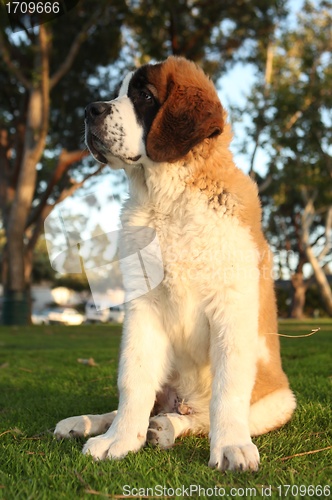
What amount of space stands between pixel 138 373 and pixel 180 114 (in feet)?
4.09

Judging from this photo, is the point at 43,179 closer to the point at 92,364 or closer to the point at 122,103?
the point at 92,364

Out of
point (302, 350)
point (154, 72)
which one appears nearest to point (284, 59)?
point (302, 350)

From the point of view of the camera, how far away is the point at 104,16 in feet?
48.6

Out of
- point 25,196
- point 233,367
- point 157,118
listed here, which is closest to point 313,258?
point 25,196

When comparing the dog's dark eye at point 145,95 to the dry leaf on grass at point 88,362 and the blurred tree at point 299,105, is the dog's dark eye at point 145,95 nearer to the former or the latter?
the dry leaf on grass at point 88,362

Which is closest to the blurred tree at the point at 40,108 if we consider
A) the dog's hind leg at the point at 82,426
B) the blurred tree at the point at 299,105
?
the blurred tree at the point at 299,105

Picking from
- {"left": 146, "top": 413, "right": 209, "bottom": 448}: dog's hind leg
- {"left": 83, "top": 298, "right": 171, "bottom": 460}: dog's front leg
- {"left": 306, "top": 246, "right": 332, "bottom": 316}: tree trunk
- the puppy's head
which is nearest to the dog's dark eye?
the puppy's head

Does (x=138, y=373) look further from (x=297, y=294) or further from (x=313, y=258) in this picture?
(x=297, y=294)

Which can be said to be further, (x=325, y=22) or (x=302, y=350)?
(x=325, y=22)

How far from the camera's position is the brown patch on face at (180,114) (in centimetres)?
274

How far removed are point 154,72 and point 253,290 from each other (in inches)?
48.4

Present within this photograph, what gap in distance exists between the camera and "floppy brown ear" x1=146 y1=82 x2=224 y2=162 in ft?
8.98

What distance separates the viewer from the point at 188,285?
257 cm

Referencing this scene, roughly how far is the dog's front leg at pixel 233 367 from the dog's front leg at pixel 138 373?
291 mm
